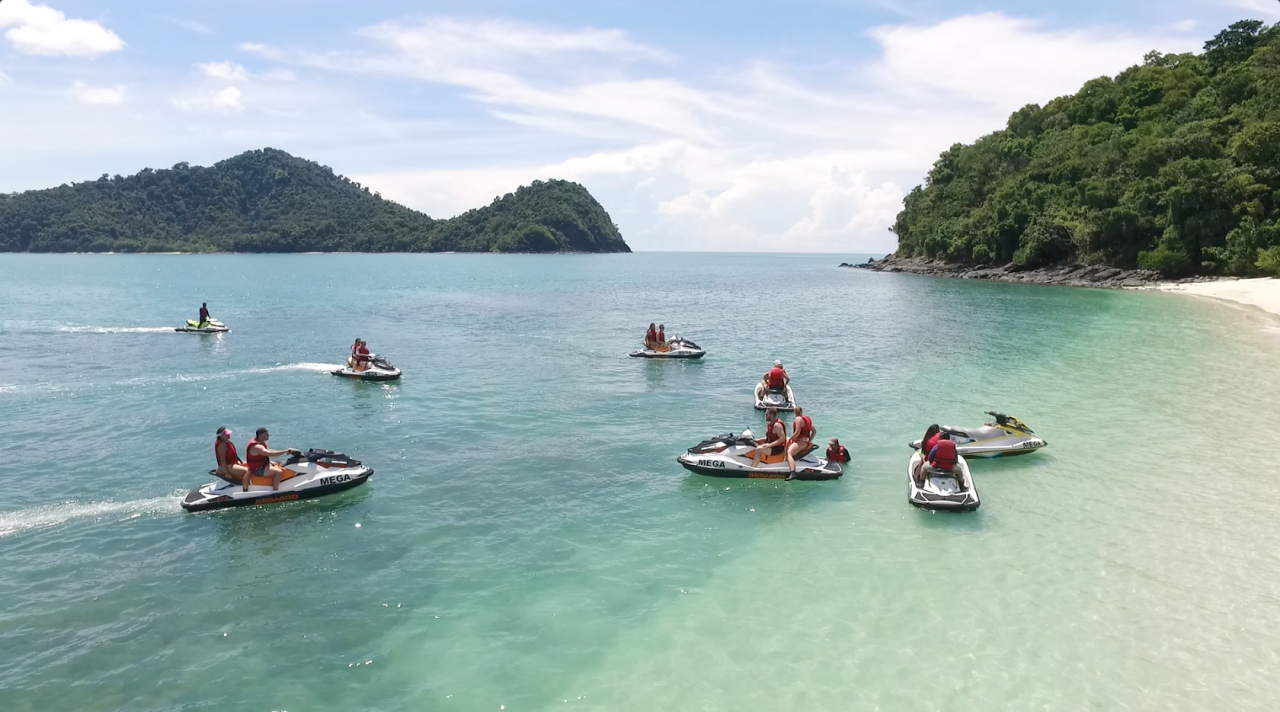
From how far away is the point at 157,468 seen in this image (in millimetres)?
19766

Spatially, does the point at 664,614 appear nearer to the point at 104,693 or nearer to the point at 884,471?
the point at 104,693

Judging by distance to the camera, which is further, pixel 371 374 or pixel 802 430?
pixel 371 374

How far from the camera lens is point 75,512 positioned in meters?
16.6

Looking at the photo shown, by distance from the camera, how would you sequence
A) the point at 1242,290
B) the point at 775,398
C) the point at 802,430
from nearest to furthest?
the point at 802,430
the point at 775,398
the point at 1242,290

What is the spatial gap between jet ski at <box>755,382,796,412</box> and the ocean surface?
1.30m

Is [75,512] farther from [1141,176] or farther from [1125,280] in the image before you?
[1141,176]

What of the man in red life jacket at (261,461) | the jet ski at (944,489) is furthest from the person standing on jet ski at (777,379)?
the man in red life jacket at (261,461)

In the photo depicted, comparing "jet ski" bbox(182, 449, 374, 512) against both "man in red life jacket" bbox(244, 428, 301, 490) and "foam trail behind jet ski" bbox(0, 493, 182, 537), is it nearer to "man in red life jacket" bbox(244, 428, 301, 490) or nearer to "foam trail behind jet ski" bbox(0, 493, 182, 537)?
"man in red life jacket" bbox(244, 428, 301, 490)

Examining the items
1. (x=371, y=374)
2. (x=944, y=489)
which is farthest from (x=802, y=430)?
(x=371, y=374)

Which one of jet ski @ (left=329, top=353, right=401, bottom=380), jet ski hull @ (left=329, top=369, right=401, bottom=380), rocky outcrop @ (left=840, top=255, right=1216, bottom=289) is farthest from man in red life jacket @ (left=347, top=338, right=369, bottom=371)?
rocky outcrop @ (left=840, top=255, right=1216, bottom=289)

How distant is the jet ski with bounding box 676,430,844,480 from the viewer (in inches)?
736

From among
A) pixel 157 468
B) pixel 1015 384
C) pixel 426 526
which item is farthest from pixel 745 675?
pixel 1015 384

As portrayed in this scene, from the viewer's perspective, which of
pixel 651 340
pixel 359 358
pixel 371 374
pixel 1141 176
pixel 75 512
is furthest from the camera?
pixel 1141 176

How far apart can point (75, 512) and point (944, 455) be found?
19930 millimetres
